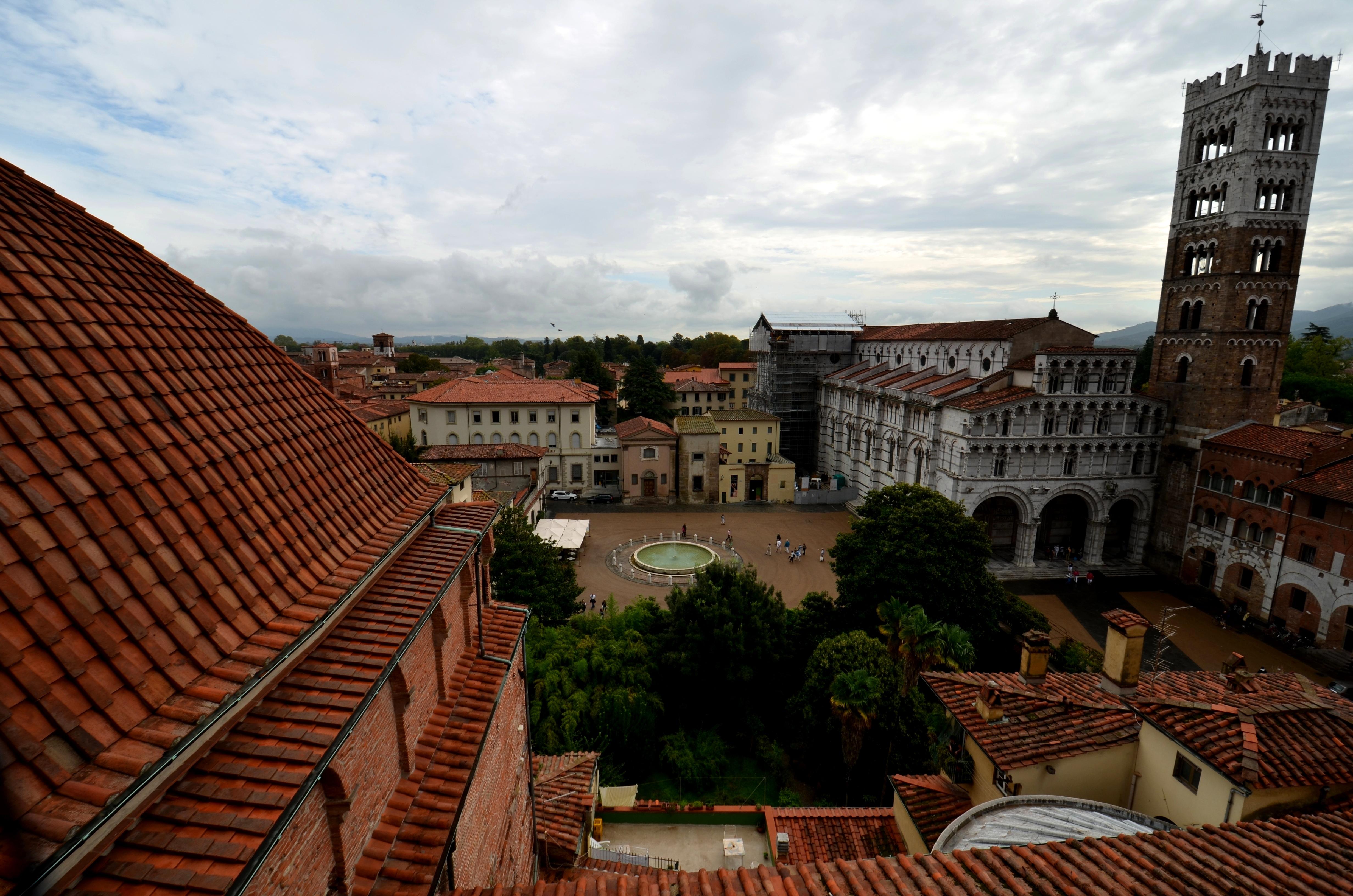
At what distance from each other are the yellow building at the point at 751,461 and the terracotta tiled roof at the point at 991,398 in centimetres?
1461

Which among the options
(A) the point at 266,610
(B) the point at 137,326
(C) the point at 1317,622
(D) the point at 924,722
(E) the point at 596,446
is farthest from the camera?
(E) the point at 596,446

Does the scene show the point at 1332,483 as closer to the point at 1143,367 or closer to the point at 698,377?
the point at 1143,367

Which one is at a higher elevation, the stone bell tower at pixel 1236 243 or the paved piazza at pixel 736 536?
the stone bell tower at pixel 1236 243

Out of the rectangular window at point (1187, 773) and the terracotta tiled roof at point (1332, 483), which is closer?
the rectangular window at point (1187, 773)

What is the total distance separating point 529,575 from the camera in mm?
24812

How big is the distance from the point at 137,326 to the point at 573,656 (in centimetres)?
1789

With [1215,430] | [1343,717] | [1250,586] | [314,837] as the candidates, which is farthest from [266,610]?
[1215,430]

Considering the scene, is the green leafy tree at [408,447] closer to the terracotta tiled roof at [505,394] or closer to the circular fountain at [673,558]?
the terracotta tiled roof at [505,394]

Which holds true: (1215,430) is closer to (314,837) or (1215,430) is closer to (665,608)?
(665,608)

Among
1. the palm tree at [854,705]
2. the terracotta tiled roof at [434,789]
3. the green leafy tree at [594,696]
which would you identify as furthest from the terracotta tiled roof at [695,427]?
the terracotta tiled roof at [434,789]

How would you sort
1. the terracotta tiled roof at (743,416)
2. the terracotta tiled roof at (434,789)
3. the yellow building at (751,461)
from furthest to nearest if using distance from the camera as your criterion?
the terracotta tiled roof at (743,416) → the yellow building at (751,461) → the terracotta tiled roof at (434,789)

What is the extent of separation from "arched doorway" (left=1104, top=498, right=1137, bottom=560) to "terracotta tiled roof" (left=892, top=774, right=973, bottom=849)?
36665mm

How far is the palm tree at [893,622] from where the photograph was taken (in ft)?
71.8

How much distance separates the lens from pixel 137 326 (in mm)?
4961
